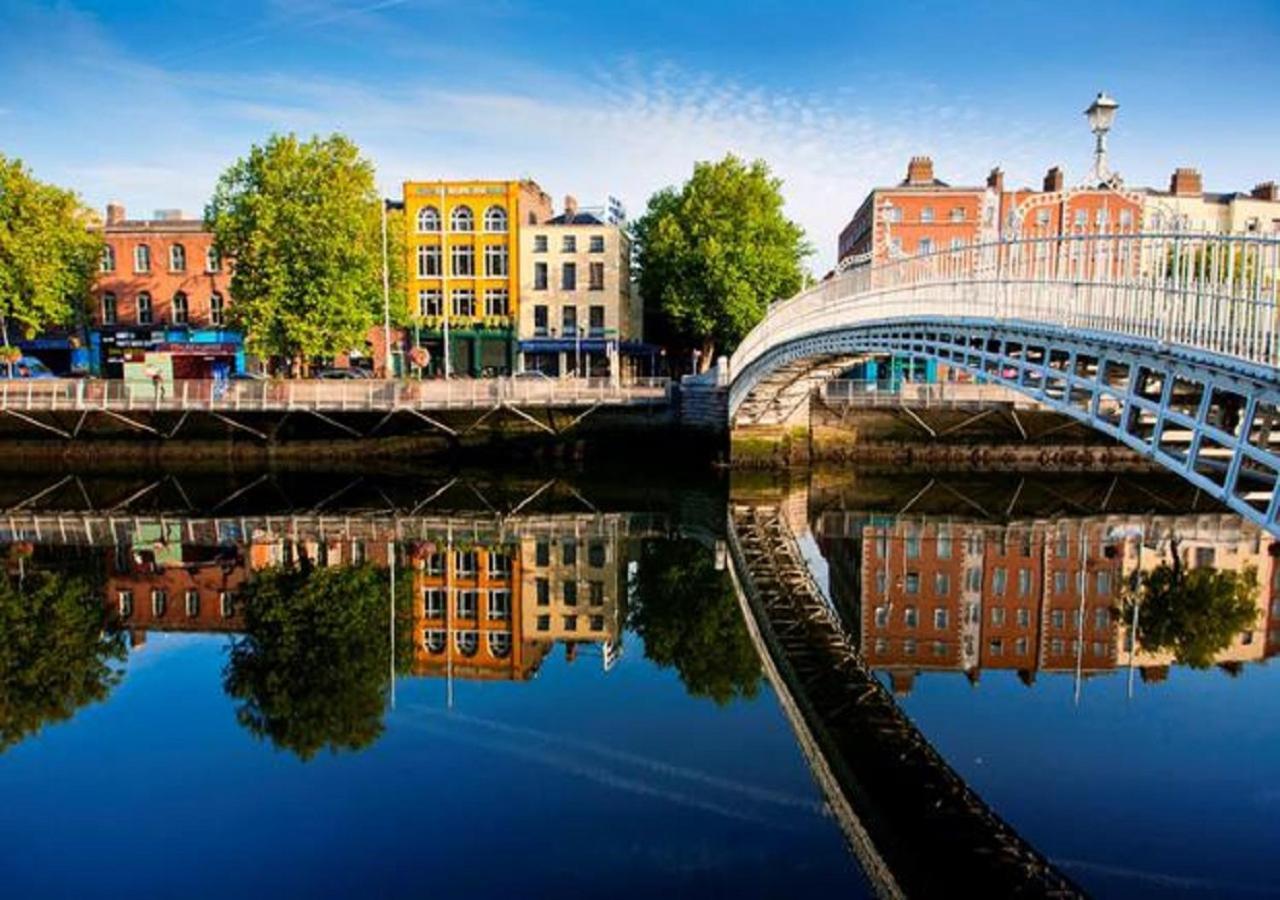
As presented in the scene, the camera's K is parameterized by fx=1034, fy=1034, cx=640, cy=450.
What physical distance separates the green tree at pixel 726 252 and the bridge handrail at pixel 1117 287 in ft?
72.7

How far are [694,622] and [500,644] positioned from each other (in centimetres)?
320

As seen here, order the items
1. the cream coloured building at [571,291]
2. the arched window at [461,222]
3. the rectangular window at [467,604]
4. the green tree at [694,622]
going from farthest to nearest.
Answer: the cream coloured building at [571,291]
the arched window at [461,222]
the rectangular window at [467,604]
the green tree at [694,622]

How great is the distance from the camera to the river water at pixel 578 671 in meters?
9.07

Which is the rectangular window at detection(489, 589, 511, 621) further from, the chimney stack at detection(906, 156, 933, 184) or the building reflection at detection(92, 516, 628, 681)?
the chimney stack at detection(906, 156, 933, 184)

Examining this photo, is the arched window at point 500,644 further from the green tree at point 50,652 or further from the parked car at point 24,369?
the parked car at point 24,369

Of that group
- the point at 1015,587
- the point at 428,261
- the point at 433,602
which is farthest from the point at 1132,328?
the point at 428,261

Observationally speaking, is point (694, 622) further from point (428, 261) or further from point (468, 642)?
point (428, 261)

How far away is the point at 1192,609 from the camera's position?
16938 millimetres

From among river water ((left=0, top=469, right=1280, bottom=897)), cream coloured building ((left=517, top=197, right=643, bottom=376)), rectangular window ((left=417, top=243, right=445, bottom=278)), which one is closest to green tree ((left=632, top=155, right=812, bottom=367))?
cream coloured building ((left=517, top=197, right=643, bottom=376))

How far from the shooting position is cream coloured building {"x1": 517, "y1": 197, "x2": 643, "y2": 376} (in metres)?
46.7

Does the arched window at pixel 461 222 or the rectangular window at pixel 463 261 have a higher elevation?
the arched window at pixel 461 222

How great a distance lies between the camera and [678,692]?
13.5m

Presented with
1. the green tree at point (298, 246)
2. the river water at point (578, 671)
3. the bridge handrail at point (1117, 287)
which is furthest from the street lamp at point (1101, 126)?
the green tree at point (298, 246)

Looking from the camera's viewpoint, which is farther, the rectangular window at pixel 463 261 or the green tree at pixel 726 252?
the rectangular window at pixel 463 261
